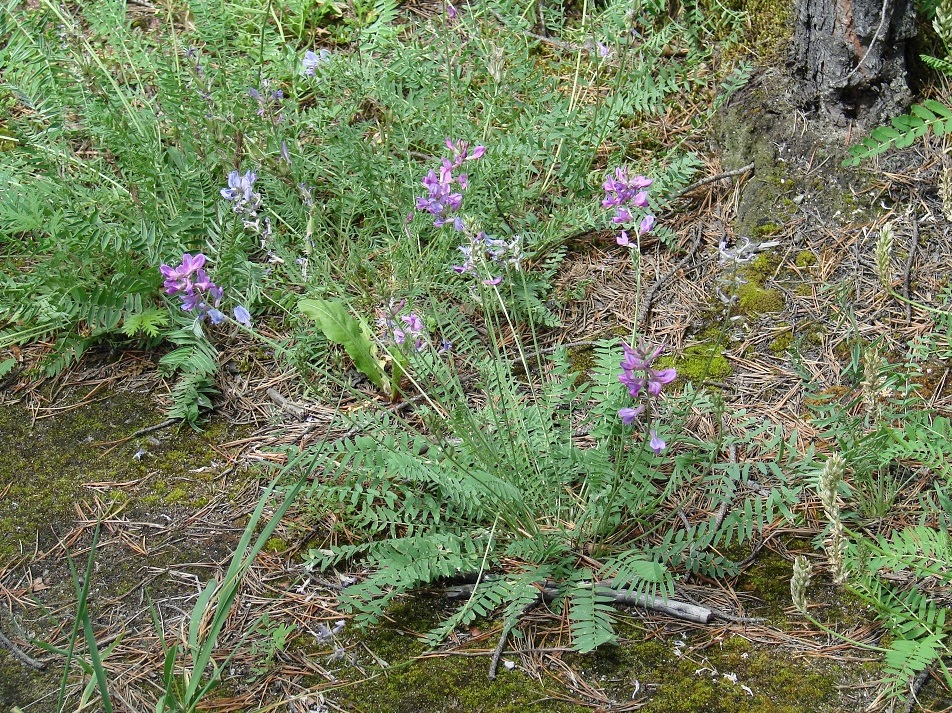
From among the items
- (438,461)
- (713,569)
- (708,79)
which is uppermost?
(708,79)

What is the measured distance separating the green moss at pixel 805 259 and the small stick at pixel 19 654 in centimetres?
246

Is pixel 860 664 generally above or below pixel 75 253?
below

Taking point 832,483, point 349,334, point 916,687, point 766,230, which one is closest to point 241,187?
point 349,334

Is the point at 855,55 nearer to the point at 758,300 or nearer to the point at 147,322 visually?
the point at 758,300

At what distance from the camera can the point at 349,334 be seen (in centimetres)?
269

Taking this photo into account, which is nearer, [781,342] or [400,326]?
[400,326]

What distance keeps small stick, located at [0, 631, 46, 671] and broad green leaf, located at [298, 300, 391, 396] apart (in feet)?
3.85

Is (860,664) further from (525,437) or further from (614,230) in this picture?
(614,230)

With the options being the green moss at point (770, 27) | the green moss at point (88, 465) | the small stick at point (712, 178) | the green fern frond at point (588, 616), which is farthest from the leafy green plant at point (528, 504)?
the green moss at point (770, 27)

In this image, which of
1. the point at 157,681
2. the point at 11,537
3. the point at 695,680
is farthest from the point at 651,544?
the point at 11,537

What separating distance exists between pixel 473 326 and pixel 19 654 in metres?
1.58

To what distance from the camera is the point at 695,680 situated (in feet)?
6.11

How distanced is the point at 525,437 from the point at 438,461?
23 centimetres

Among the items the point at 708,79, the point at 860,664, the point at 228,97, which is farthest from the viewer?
the point at 708,79
